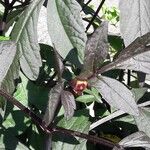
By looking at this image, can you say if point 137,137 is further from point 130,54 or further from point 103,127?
point 103,127

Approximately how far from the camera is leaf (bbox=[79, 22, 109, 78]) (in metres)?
0.68

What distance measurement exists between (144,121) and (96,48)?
0.93 ft

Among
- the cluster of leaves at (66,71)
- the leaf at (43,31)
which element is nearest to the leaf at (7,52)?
the cluster of leaves at (66,71)

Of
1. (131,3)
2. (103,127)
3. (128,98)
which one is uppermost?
(131,3)

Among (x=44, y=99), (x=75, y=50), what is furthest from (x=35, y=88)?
(x=75, y=50)

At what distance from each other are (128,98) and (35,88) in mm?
299

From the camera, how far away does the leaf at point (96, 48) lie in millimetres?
679

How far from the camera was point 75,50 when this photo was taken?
83 centimetres

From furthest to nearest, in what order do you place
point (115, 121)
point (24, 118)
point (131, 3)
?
1. point (115, 121)
2. point (24, 118)
3. point (131, 3)

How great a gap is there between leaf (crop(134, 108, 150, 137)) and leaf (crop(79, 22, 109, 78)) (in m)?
0.26

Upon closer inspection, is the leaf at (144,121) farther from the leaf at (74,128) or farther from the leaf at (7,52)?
the leaf at (7,52)

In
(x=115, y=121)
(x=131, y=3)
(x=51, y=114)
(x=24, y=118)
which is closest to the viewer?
(x=51, y=114)

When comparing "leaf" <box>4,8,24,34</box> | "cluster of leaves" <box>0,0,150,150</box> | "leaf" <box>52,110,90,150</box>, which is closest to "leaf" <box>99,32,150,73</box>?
"cluster of leaves" <box>0,0,150,150</box>

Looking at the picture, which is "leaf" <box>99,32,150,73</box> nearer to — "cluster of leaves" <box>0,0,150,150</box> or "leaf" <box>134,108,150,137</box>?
"cluster of leaves" <box>0,0,150,150</box>
